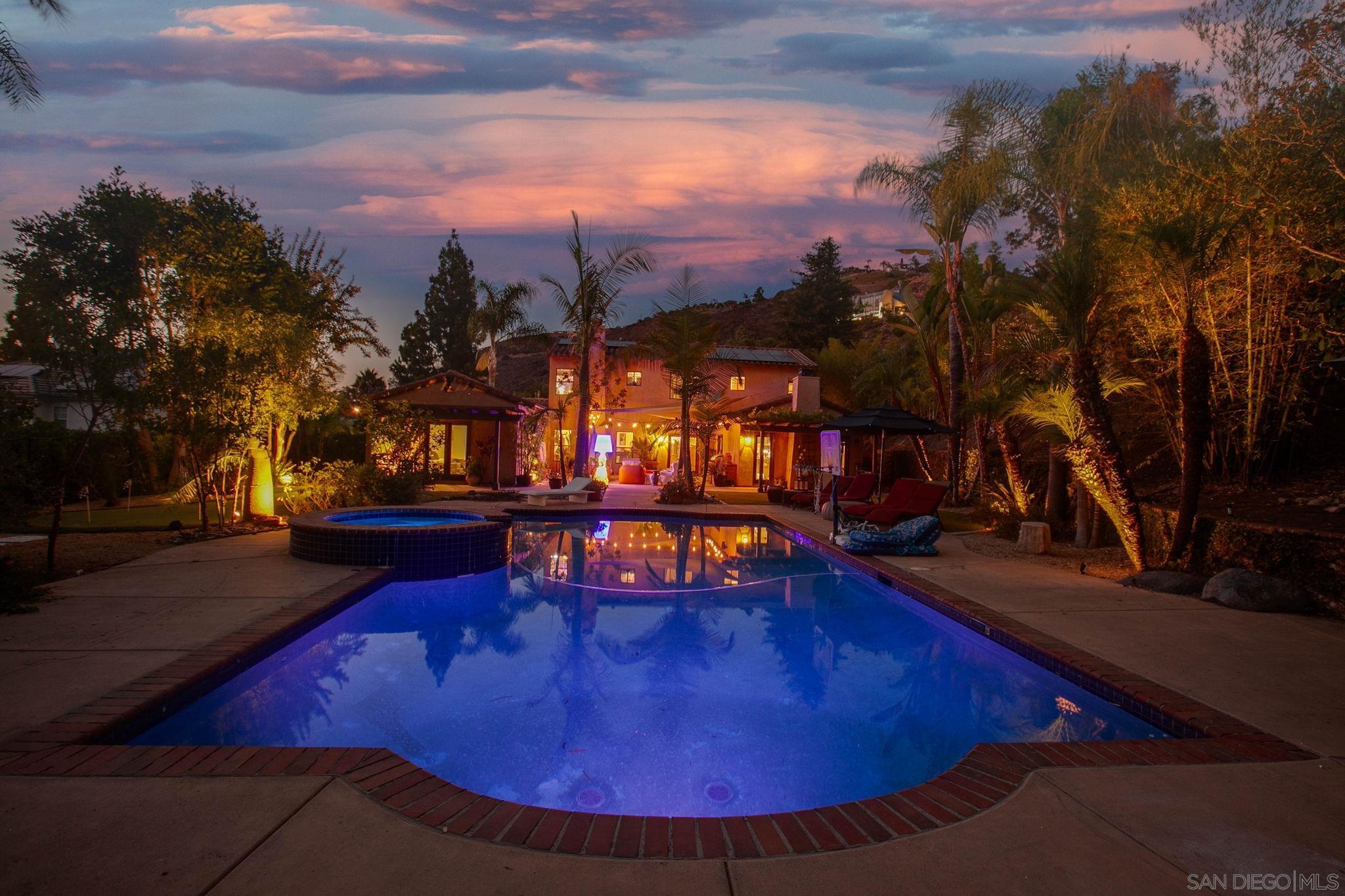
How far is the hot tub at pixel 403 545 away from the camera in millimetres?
8016

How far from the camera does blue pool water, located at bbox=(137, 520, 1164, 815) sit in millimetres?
3900

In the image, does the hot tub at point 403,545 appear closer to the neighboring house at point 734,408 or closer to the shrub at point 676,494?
the shrub at point 676,494

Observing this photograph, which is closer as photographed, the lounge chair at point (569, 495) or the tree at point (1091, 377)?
the tree at point (1091, 377)

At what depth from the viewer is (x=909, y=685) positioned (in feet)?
17.8

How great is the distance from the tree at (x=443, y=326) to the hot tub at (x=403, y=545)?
3980 cm

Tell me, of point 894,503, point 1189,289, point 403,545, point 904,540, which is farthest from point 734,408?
point 1189,289

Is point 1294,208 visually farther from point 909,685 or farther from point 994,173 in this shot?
point 994,173

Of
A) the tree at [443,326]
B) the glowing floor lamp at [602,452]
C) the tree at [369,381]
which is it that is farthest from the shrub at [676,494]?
the tree at [443,326]

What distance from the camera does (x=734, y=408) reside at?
66.3 ft

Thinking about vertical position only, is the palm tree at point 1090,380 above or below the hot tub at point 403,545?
above

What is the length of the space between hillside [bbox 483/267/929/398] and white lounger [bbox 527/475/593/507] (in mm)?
9220

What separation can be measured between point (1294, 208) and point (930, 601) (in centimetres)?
515

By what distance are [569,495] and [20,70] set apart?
11.3m

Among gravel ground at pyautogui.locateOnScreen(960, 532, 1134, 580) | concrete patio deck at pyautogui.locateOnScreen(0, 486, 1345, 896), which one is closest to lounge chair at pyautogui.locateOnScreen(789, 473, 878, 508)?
gravel ground at pyautogui.locateOnScreen(960, 532, 1134, 580)
